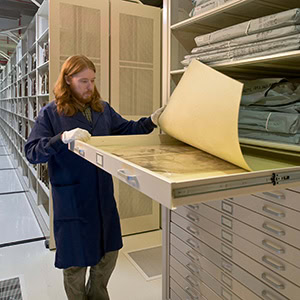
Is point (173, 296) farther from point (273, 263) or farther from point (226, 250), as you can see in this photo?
point (273, 263)

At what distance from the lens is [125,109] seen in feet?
11.1

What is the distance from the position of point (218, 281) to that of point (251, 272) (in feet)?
0.87

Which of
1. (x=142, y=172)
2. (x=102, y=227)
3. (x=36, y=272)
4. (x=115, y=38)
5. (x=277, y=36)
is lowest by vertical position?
(x=36, y=272)

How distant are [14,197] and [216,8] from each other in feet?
13.8

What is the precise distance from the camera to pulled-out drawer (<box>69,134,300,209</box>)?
78 cm

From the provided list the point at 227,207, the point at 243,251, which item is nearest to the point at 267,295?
the point at 243,251

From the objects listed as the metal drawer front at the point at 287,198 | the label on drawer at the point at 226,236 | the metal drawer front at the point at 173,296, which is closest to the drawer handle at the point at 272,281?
the label on drawer at the point at 226,236

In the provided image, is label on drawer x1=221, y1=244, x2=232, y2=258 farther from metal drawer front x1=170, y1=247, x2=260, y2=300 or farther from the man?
the man

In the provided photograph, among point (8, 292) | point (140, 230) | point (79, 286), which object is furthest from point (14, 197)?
point (79, 286)

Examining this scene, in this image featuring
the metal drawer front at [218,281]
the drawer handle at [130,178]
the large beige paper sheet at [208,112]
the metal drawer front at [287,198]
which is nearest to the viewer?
the drawer handle at [130,178]

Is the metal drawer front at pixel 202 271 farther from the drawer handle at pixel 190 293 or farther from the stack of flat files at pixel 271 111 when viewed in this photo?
the stack of flat files at pixel 271 111

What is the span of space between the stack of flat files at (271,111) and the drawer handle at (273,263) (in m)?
0.51

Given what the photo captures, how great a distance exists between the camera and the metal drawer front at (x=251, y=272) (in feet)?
4.49

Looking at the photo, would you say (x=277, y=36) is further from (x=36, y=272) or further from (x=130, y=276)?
(x=36, y=272)
